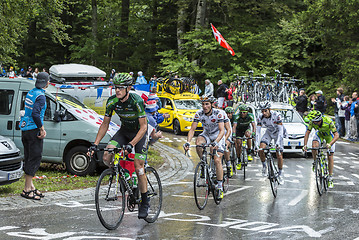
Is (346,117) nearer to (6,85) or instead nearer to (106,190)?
(6,85)

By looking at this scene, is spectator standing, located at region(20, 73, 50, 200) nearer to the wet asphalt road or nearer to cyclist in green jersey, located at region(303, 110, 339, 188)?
the wet asphalt road

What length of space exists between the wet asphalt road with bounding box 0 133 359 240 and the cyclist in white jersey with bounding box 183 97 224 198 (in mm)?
684

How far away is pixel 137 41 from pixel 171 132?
20242 millimetres

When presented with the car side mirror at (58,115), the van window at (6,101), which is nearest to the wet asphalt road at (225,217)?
the car side mirror at (58,115)

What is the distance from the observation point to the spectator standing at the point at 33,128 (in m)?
10.1

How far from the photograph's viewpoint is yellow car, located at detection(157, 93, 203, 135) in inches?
977

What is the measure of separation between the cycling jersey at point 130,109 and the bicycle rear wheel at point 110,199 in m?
0.73

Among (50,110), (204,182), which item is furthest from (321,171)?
(50,110)

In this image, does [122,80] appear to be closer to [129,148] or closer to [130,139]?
[130,139]

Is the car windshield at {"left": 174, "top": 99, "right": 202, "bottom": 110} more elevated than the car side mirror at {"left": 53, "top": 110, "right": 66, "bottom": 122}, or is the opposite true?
the car windshield at {"left": 174, "top": 99, "right": 202, "bottom": 110}

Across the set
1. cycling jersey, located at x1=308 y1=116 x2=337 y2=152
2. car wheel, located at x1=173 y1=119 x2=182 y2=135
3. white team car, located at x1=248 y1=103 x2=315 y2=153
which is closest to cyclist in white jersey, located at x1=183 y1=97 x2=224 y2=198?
cycling jersey, located at x1=308 y1=116 x2=337 y2=152

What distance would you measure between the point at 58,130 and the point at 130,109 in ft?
18.8

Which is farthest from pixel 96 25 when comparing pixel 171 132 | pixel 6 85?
pixel 6 85

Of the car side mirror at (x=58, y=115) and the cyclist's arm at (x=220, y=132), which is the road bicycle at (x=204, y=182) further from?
the car side mirror at (x=58, y=115)
